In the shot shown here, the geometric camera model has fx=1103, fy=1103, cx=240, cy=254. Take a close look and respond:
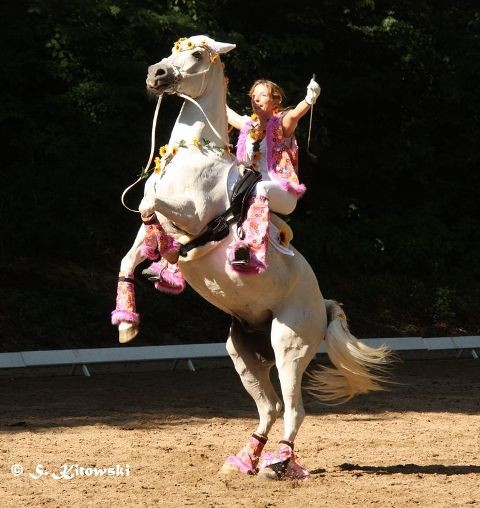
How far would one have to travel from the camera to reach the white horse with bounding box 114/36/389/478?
20.1 feet

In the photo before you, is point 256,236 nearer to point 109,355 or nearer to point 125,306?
point 125,306

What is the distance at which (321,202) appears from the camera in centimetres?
1642

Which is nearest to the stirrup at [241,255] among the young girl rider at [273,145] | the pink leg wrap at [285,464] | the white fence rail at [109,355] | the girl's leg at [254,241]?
the girl's leg at [254,241]

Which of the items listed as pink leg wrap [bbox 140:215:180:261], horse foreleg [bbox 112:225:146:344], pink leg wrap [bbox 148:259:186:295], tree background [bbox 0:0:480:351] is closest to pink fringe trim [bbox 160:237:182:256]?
pink leg wrap [bbox 140:215:180:261]

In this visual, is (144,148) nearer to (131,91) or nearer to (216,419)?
(131,91)

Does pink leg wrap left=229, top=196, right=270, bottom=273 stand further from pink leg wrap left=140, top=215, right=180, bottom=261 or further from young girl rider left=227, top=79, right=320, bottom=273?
pink leg wrap left=140, top=215, right=180, bottom=261

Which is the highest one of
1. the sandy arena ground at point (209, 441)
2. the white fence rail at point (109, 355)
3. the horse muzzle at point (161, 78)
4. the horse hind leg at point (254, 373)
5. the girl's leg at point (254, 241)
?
the horse muzzle at point (161, 78)

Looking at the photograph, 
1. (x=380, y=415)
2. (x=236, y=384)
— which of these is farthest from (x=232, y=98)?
(x=380, y=415)

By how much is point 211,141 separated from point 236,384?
4779mm

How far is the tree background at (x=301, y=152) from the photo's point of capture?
13766mm

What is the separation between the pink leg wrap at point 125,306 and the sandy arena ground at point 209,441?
3.00 feet

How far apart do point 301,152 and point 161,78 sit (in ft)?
31.3

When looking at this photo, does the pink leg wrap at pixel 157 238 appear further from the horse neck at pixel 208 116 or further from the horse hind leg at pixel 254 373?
the horse hind leg at pixel 254 373

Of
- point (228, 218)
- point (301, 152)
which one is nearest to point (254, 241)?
point (228, 218)
